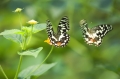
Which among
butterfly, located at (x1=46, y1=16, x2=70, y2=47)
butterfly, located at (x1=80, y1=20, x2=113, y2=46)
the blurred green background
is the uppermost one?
butterfly, located at (x1=46, y1=16, x2=70, y2=47)

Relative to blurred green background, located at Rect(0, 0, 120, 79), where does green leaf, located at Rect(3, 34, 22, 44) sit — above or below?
above

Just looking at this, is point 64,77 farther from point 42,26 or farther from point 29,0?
point 42,26

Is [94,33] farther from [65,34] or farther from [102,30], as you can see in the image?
[65,34]

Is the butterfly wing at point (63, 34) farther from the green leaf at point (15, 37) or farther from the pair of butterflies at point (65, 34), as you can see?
the green leaf at point (15, 37)

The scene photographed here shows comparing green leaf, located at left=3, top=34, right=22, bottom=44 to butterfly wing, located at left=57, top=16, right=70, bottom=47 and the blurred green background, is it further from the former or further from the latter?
the blurred green background

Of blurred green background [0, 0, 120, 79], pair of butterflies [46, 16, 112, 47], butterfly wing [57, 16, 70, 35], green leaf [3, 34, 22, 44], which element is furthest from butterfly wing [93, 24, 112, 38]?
blurred green background [0, 0, 120, 79]

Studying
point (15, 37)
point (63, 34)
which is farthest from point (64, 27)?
point (15, 37)

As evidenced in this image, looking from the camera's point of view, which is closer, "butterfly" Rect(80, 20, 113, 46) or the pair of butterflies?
the pair of butterflies

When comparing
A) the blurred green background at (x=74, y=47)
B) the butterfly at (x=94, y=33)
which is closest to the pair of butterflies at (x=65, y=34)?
the butterfly at (x=94, y=33)
